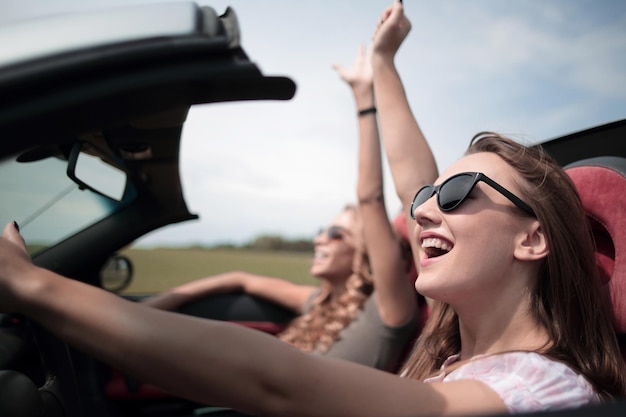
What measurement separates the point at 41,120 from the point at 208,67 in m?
0.25

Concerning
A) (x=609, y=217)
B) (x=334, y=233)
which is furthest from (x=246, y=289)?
(x=609, y=217)

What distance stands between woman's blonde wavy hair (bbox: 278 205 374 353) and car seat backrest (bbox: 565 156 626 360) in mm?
1350

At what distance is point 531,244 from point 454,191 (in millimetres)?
→ 230

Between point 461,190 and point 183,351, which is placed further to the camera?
point 461,190

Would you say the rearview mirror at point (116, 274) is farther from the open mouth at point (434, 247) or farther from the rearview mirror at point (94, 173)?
the open mouth at point (434, 247)

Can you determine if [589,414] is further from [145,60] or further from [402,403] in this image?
[145,60]

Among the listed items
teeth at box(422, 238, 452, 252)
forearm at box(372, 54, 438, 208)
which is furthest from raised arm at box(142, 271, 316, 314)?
teeth at box(422, 238, 452, 252)

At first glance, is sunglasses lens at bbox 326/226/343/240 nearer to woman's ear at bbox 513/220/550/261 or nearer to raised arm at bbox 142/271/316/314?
raised arm at bbox 142/271/316/314

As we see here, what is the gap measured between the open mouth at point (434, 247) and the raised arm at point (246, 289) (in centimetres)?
194

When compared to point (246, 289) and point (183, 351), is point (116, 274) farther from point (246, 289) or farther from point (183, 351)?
point (183, 351)

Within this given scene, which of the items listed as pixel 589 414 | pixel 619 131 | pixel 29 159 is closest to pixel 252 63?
pixel 29 159

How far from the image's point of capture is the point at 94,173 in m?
1.57

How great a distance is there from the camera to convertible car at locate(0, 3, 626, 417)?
2.50 ft

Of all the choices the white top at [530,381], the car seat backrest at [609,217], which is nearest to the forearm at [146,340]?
the white top at [530,381]
